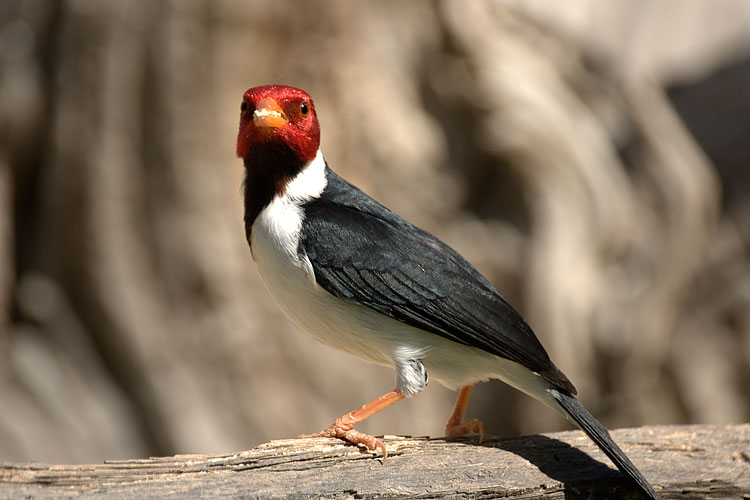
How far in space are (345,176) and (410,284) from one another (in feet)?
15.3

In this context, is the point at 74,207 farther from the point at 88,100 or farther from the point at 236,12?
the point at 236,12

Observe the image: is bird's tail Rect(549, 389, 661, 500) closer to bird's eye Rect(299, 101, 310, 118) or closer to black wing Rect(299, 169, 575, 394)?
black wing Rect(299, 169, 575, 394)

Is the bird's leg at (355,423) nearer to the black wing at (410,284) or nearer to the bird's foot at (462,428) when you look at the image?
the black wing at (410,284)

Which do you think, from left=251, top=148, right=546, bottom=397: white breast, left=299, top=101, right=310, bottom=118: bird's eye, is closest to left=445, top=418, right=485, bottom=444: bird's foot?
left=251, top=148, right=546, bottom=397: white breast

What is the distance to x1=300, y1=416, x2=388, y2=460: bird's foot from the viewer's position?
3.42m

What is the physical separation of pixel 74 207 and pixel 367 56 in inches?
124

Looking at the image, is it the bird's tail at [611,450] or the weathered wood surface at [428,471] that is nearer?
the weathered wood surface at [428,471]

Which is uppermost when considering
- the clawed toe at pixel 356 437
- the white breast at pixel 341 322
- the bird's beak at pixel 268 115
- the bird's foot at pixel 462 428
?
the bird's beak at pixel 268 115

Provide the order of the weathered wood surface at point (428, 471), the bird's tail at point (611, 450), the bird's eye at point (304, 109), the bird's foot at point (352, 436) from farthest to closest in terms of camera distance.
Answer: the bird's eye at point (304, 109) → the bird's foot at point (352, 436) → the bird's tail at point (611, 450) → the weathered wood surface at point (428, 471)

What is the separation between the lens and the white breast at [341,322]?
11.3ft

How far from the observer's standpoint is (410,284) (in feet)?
11.4

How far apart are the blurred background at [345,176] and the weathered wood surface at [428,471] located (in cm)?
416

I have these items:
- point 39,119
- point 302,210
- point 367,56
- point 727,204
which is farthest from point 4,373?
point 727,204

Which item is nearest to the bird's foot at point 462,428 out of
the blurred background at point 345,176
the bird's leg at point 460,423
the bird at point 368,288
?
the bird's leg at point 460,423
